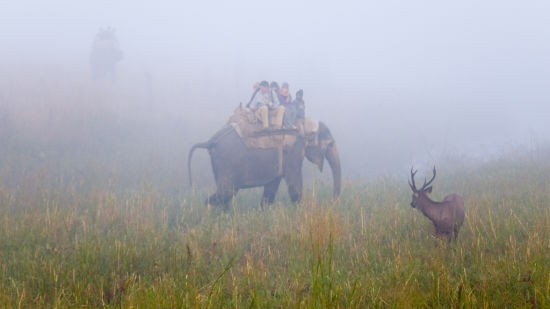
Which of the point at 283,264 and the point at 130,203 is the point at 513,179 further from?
the point at 130,203

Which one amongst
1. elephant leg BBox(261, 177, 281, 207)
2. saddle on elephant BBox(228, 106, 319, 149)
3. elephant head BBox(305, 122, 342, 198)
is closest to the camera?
saddle on elephant BBox(228, 106, 319, 149)

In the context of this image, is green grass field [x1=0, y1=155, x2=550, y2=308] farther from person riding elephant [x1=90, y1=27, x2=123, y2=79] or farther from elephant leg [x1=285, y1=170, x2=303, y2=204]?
person riding elephant [x1=90, y1=27, x2=123, y2=79]

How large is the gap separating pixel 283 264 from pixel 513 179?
672 cm

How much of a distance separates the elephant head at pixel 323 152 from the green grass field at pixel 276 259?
1.15 m

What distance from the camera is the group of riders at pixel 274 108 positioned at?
7273mm

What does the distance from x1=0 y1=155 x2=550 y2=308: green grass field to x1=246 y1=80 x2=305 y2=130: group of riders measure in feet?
5.04

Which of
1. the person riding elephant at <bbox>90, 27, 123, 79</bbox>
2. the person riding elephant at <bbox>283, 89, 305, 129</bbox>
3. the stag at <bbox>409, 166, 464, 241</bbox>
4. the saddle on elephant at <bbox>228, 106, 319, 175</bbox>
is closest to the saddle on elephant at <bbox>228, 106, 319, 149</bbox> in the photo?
the saddle on elephant at <bbox>228, 106, 319, 175</bbox>

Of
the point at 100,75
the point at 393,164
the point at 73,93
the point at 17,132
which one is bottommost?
the point at 393,164

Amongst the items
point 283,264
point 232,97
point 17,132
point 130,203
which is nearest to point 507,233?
point 283,264

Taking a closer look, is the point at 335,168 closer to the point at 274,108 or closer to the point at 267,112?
the point at 274,108

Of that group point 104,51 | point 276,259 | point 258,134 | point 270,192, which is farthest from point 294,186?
point 104,51

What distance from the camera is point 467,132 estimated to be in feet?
101

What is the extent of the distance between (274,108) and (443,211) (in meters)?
3.90

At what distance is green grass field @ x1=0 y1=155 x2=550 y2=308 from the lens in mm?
2547
